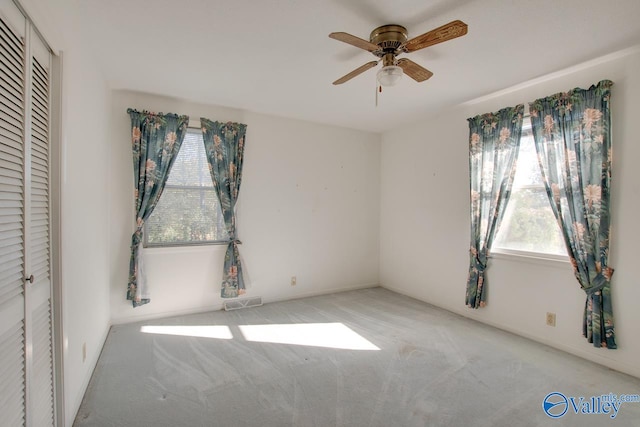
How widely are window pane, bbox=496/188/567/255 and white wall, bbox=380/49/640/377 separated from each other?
0.18 m

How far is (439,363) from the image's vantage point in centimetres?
263

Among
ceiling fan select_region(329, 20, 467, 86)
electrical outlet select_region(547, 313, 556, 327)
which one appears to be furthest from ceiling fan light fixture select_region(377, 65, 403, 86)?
electrical outlet select_region(547, 313, 556, 327)

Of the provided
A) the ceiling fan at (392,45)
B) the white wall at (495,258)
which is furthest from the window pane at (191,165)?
the white wall at (495,258)

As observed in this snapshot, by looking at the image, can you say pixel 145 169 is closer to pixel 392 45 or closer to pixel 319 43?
pixel 319 43

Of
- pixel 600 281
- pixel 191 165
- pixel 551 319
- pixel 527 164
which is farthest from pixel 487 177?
pixel 191 165

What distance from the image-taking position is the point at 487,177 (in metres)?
3.45

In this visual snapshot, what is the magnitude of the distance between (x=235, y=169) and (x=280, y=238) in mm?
1105

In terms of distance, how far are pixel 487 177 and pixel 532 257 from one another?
0.93 metres

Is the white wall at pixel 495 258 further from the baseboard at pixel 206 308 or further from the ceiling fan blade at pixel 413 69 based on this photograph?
the ceiling fan blade at pixel 413 69

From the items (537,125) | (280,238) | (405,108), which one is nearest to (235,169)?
(280,238)

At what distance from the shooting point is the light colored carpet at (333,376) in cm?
196

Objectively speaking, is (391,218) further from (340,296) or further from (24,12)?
(24,12)

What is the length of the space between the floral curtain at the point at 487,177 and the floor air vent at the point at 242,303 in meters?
2.55

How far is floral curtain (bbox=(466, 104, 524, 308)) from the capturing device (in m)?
3.23
